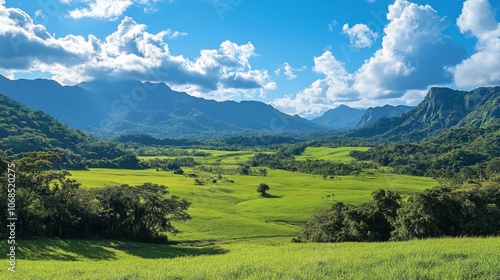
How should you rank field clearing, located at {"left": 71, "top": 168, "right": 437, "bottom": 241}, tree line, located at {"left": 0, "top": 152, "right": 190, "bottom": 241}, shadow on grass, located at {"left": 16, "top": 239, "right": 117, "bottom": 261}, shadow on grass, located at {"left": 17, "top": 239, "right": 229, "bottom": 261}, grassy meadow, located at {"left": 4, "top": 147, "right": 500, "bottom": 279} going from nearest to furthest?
grassy meadow, located at {"left": 4, "top": 147, "right": 500, "bottom": 279}
shadow on grass, located at {"left": 16, "top": 239, "right": 117, "bottom": 261}
shadow on grass, located at {"left": 17, "top": 239, "right": 229, "bottom": 261}
tree line, located at {"left": 0, "top": 152, "right": 190, "bottom": 241}
field clearing, located at {"left": 71, "top": 168, "right": 437, "bottom": 241}

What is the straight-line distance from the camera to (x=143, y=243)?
64312 millimetres

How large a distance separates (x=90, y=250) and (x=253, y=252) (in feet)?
88.2

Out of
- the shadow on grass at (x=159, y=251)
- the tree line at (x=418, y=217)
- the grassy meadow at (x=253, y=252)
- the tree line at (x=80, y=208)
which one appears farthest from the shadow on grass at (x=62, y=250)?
the tree line at (x=418, y=217)

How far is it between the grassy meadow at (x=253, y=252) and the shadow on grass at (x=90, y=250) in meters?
0.13

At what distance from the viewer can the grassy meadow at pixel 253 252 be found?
702 inches

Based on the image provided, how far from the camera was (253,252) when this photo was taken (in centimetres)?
4184

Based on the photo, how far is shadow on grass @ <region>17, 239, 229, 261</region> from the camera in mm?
46216

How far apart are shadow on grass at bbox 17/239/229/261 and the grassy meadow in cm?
13

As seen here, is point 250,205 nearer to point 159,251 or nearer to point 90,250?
point 159,251

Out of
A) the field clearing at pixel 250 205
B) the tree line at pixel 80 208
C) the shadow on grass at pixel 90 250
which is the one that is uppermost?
the tree line at pixel 80 208

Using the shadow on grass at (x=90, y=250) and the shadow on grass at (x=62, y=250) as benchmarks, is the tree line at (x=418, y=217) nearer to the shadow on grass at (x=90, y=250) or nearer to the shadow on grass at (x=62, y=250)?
the shadow on grass at (x=90, y=250)

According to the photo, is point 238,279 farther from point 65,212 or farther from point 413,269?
point 65,212

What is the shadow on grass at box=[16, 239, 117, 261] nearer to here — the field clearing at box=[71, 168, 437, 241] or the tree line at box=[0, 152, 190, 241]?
the tree line at box=[0, 152, 190, 241]

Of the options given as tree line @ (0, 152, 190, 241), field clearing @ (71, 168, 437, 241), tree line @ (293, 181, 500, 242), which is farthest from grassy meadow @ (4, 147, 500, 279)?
tree line @ (293, 181, 500, 242)
